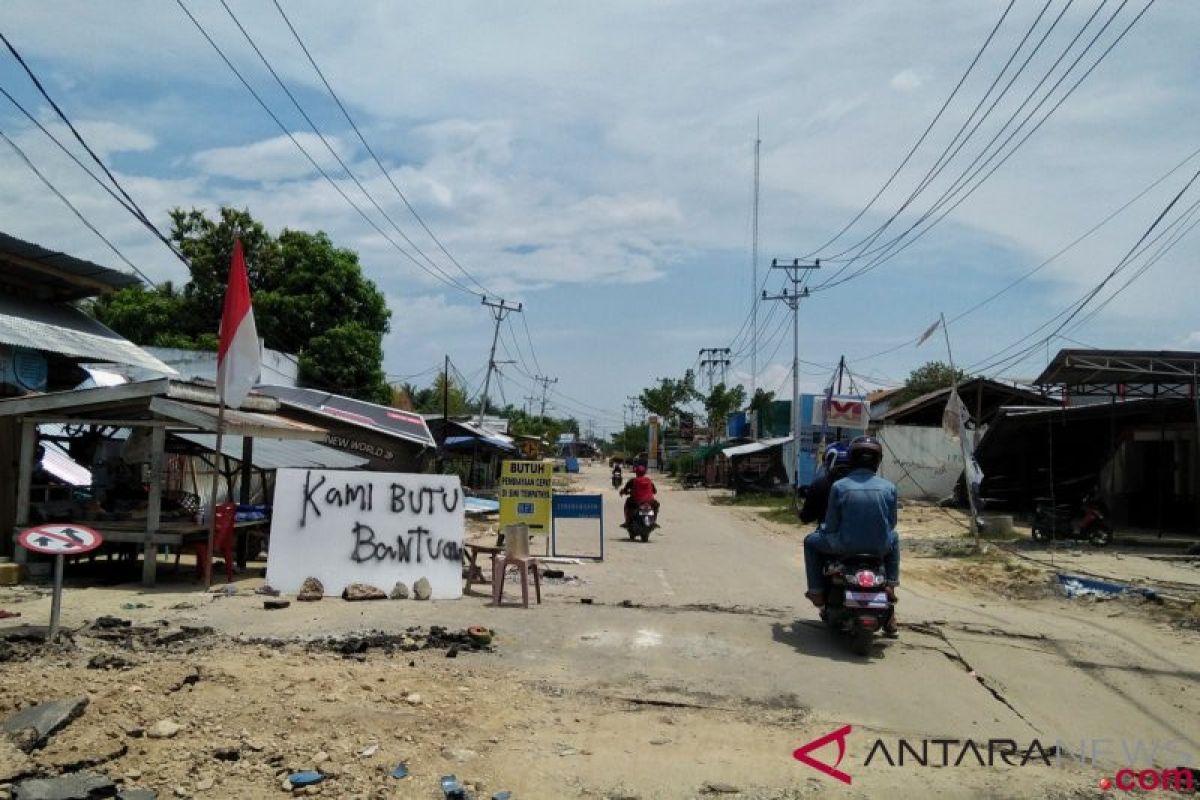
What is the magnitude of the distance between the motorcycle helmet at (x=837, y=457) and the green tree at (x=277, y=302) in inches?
962

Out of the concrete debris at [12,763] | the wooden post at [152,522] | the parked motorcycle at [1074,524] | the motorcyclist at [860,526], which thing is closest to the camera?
the concrete debris at [12,763]

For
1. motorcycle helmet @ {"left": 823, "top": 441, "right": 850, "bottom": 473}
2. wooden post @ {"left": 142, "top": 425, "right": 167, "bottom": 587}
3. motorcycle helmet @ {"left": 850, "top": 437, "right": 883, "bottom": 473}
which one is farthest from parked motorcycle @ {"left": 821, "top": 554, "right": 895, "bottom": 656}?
wooden post @ {"left": 142, "top": 425, "right": 167, "bottom": 587}

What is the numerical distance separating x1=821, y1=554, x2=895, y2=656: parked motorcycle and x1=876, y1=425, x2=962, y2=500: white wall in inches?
1143

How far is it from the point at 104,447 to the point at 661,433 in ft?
262

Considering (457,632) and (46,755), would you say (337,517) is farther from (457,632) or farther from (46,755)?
(46,755)

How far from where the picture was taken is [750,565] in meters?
15.3

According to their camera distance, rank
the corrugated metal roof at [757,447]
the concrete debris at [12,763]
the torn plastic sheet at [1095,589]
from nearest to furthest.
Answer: the concrete debris at [12,763], the torn plastic sheet at [1095,589], the corrugated metal roof at [757,447]

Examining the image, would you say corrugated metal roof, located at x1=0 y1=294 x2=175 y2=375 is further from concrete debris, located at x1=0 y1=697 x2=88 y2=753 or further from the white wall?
the white wall

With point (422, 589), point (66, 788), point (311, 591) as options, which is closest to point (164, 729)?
point (66, 788)

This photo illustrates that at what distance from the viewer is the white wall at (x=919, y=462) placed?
1407 inches

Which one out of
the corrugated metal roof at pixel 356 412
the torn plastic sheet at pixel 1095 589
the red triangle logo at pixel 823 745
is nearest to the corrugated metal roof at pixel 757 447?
the corrugated metal roof at pixel 356 412

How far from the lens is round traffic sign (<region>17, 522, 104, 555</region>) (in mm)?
6809

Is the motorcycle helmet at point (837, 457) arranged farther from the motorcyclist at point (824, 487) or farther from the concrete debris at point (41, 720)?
the concrete debris at point (41, 720)

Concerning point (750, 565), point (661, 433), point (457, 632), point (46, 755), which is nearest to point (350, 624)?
point (457, 632)
